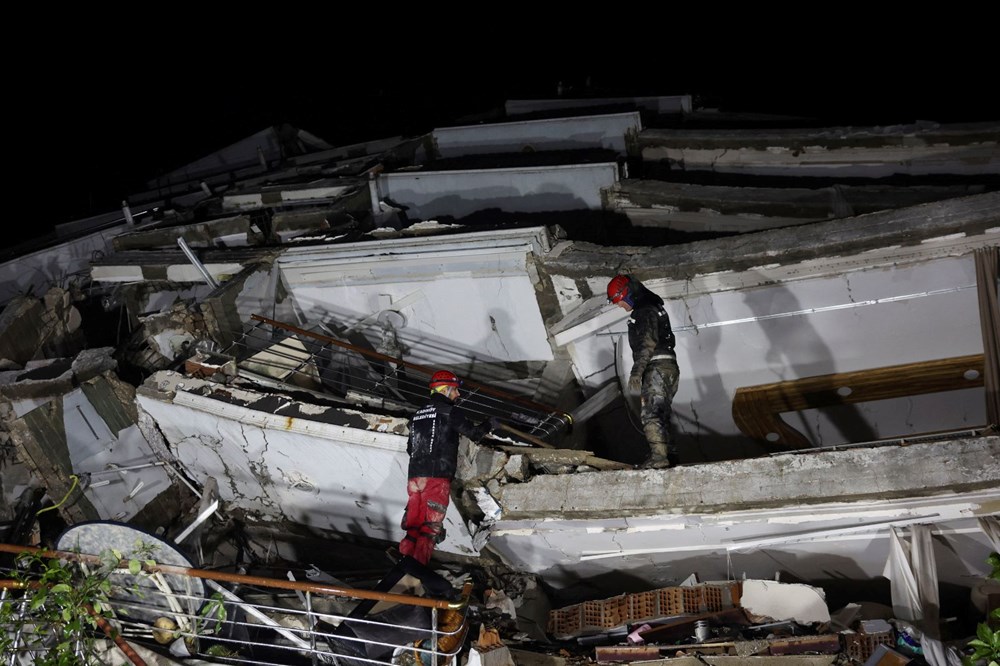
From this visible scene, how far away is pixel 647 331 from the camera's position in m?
8.02

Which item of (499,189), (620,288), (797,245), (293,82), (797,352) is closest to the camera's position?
(620,288)

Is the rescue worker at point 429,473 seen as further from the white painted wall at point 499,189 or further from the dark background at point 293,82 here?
the dark background at point 293,82

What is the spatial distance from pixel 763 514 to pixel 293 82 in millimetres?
21214

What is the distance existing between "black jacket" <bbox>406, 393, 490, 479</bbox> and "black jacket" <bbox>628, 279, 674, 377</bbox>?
1.69 meters

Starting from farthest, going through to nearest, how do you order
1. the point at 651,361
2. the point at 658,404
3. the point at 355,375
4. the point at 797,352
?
the point at 355,375
the point at 797,352
the point at 651,361
the point at 658,404

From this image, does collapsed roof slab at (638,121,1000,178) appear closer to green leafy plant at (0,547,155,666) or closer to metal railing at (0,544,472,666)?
metal railing at (0,544,472,666)

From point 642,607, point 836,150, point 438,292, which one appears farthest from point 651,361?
point 836,150

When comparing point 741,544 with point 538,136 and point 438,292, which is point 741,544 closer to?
point 438,292

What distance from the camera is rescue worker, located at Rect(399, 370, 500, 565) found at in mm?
7457

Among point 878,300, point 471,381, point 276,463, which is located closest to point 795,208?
point 878,300

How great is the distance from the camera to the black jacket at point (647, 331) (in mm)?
7980

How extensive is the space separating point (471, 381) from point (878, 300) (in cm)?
455

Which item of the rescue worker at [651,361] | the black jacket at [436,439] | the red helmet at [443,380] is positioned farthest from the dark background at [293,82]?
the black jacket at [436,439]

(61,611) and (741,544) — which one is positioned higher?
(741,544)
